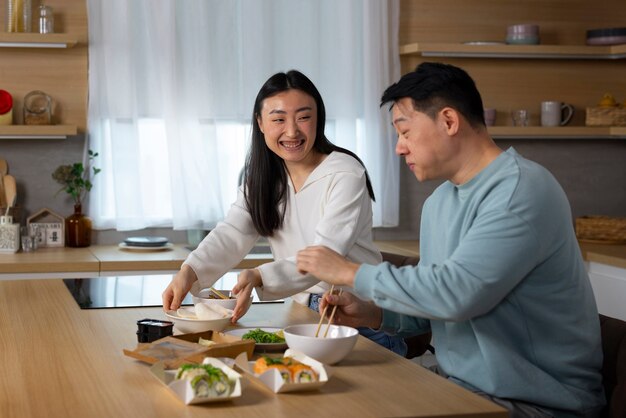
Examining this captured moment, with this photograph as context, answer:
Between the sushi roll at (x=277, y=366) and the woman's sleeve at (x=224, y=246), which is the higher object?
the woman's sleeve at (x=224, y=246)

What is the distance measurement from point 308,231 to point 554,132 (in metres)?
2.26

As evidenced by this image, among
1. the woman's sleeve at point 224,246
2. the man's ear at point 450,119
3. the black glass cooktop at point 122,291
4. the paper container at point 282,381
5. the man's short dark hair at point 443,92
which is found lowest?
the black glass cooktop at point 122,291

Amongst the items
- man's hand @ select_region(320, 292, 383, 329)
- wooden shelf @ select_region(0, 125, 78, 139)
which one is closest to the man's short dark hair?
man's hand @ select_region(320, 292, 383, 329)

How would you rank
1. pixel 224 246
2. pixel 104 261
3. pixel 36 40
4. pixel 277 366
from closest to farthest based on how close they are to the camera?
1. pixel 277 366
2. pixel 224 246
3. pixel 104 261
4. pixel 36 40

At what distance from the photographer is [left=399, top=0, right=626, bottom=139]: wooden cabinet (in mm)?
4641

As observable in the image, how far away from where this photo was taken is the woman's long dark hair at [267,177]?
2.85 m

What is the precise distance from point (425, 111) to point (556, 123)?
2.91 m

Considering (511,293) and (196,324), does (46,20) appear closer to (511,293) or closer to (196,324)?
(196,324)

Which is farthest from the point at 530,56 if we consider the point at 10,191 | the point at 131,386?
the point at 131,386

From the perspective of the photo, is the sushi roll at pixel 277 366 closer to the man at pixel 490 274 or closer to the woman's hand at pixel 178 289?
the man at pixel 490 274

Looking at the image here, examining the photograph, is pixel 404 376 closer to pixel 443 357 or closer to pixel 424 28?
pixel 443 357

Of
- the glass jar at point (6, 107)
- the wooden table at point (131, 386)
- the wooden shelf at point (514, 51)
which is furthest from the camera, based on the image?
the wooden shelf at point (514, 51)

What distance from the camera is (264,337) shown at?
203 centimetres

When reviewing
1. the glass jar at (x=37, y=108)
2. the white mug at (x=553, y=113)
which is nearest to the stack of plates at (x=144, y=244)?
the glass jar at (x=37, y=108)
